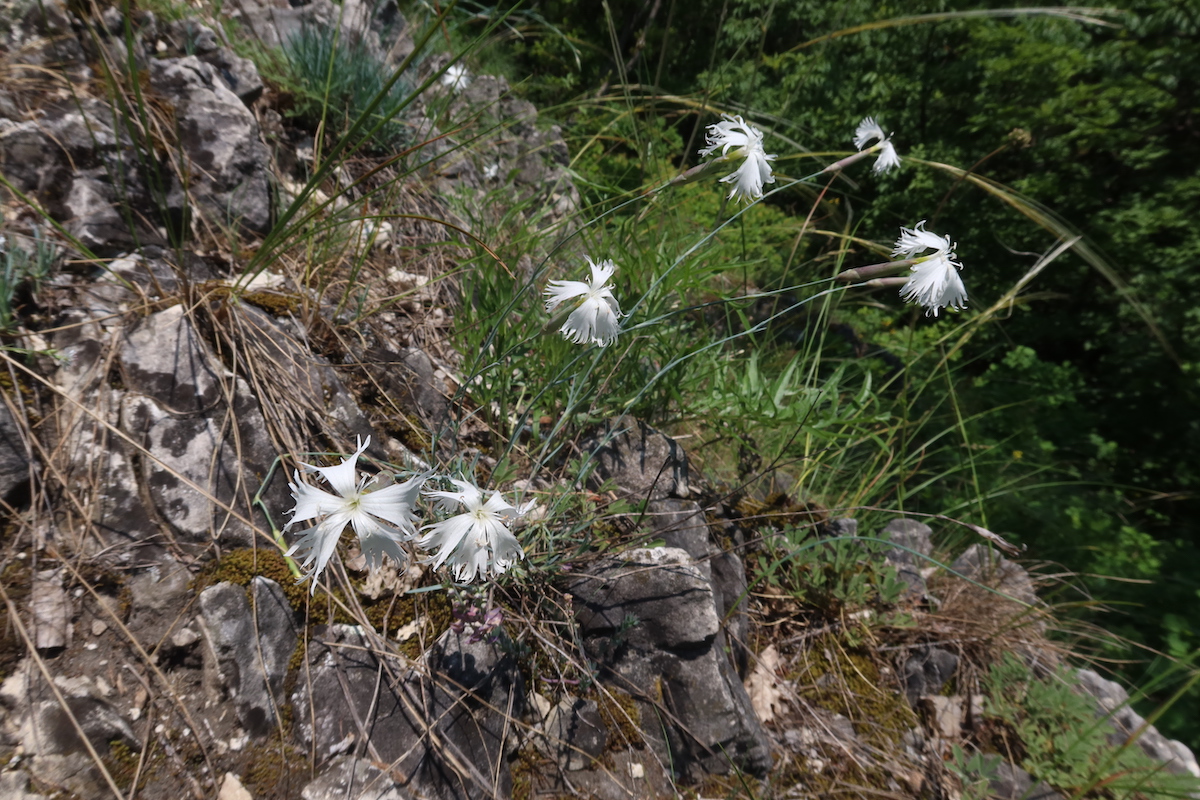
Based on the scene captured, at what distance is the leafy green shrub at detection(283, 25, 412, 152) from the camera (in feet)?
7.43

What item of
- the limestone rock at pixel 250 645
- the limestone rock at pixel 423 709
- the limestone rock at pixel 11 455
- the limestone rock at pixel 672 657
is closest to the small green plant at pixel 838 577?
the limestone rock at pixel 672 657

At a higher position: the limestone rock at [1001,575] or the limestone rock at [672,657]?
the limestone rock at [672,657]

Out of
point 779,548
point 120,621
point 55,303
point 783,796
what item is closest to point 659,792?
point 783,796

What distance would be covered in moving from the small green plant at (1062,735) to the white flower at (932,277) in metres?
Answer: 1.21

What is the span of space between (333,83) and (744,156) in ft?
6.28

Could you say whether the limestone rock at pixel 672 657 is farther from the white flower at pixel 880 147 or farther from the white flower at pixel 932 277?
the white flower at pixel 880 147

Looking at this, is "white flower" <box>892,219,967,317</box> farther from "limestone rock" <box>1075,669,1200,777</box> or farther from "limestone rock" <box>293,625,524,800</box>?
"limestone rock" <box>1075,669,1200,777</box>

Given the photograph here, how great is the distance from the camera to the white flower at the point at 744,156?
1.23 m

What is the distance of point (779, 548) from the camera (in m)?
1.73

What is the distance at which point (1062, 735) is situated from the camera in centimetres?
152

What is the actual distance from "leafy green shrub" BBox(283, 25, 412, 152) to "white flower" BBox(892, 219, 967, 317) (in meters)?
2.09

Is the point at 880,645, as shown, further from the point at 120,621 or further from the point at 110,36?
the point at 110,36

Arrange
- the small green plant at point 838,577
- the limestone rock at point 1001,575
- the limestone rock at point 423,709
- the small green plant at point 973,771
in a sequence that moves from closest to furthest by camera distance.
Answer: the limestone rock at point 423,709, the small green plant at point 973,771, the small green plant at point 838,577, the limestone rock at point 1001,575

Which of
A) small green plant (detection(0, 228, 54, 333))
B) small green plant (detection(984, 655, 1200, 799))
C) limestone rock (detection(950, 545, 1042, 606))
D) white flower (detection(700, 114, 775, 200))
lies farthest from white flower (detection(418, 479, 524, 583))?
limestone rock (detection(950, 545, 1042, 606))
